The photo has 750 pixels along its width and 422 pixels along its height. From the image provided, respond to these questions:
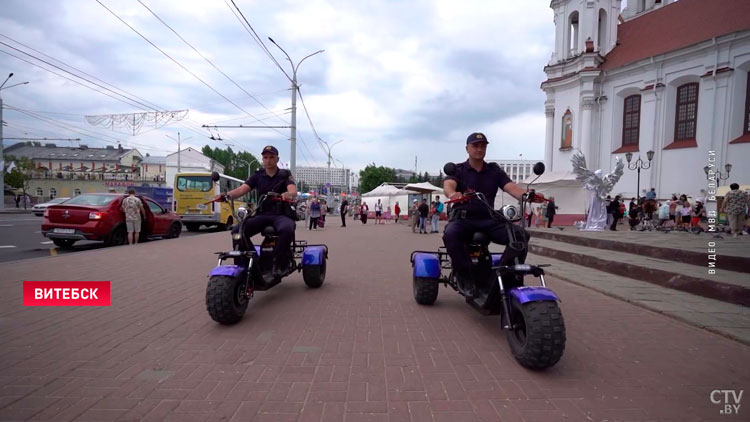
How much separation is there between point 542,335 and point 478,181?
1870 mm

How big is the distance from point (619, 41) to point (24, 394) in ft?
137

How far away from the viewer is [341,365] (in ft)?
10.0

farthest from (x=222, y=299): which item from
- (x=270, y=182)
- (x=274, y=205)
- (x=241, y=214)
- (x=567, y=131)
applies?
(x=567, y=131)

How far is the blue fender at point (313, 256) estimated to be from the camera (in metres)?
5.83

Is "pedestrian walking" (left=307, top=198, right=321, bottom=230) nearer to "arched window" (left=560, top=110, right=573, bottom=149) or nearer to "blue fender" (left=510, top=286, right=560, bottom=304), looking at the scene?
"blue fender" (left=510, top=286, right=560, bottom=304)

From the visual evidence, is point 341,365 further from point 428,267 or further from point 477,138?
point 477,138

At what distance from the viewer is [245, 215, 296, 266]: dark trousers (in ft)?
15.7

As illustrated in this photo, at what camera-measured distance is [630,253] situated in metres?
8.93

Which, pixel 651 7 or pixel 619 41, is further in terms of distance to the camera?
pixel 651 7

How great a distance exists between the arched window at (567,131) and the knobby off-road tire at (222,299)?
35.0 m

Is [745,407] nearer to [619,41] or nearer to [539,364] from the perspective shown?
[539,364]

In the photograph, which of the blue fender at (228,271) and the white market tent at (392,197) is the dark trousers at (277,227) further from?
the white market tent at (392,197)

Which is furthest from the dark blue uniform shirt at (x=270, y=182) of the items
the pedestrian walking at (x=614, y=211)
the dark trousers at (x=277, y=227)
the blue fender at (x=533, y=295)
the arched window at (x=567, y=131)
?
the arched window at (x=567, y=131)

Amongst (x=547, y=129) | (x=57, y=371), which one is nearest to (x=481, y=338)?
(x=57, y=371)
